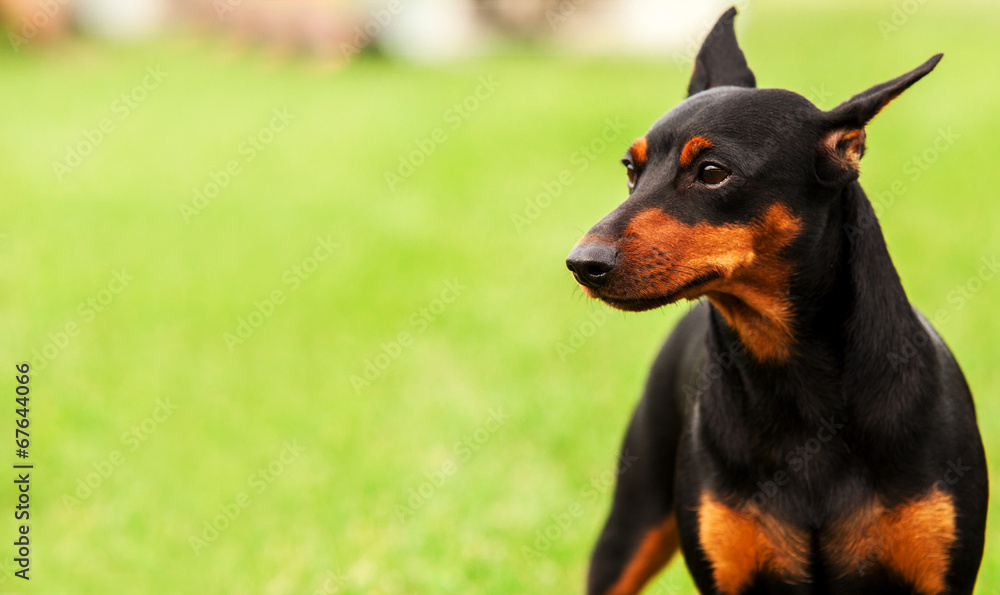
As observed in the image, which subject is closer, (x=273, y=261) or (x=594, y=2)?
(x=273, y=261)

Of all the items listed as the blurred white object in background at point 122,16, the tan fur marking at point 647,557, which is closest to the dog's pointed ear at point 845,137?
the tan fur marking at point 647,557

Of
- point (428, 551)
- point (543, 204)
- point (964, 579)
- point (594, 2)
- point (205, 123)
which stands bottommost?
point (964, 579)

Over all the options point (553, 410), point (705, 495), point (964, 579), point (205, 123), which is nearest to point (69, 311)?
point (553, 410)

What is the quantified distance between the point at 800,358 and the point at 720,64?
48.6 inches

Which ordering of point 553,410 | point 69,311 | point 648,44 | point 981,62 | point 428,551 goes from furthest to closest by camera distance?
point 648,44, point 981,62, point 69,311, point 553,410, point 428,551

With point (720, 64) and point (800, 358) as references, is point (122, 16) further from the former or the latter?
point (800, 358)

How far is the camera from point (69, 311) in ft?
27.0

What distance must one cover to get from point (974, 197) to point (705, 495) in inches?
323

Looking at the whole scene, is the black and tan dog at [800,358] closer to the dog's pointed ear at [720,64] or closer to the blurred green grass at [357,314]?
the blurred green grass at [357,314]

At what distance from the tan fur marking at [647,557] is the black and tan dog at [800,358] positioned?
1.77 feet

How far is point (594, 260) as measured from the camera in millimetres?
2863

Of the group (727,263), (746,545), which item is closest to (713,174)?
(727,263)

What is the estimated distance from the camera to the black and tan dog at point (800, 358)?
2895 mm

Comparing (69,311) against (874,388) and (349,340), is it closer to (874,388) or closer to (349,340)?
(349,340)
